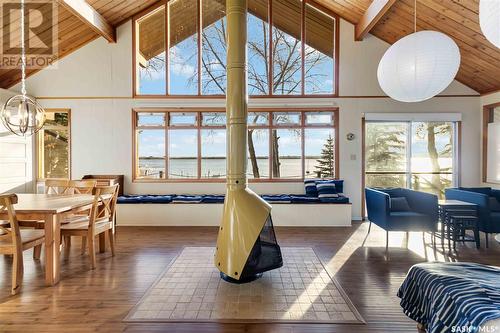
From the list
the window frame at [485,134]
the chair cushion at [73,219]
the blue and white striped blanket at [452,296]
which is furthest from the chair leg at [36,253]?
the window frame at [485,134]

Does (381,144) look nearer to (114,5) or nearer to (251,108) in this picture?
(251,108)

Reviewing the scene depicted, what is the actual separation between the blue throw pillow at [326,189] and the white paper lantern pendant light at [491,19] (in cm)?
440

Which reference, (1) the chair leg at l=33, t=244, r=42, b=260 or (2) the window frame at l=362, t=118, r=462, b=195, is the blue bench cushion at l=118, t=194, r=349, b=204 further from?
(1) the chair leg at l=33, t=244, r=42, b=260

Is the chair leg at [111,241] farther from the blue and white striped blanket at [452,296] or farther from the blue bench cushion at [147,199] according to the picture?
the blue and white striped blanket at [452,296]

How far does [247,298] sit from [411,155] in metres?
5.17

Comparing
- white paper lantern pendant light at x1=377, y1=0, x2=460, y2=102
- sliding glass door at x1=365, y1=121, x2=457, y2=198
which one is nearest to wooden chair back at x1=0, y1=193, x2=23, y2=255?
white paper lantern pendant light at x1=377, y1=0, x2=460, y2=102

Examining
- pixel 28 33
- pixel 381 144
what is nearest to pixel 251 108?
pixel 381 144

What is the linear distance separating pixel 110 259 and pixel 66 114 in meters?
4.19

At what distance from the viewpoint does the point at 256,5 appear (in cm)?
637

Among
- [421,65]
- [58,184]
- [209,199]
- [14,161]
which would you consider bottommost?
[209,199]

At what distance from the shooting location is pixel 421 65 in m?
2.59

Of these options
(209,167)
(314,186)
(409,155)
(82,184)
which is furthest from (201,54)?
(409,155)

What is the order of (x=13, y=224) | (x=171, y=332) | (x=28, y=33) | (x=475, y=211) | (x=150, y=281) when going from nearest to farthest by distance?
1. (x=171, y=332)
2. (x=13, y=224)
3. (x=150, y=281)
4. (x=475, y=211)
5. (x=28, y=33)

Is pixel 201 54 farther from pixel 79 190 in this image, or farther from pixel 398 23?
pixel 398 23
